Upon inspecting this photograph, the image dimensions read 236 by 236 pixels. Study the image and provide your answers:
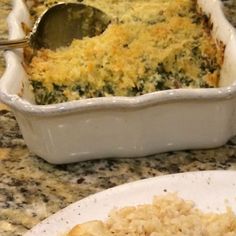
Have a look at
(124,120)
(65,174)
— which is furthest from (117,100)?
(65,174)

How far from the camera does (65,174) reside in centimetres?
98

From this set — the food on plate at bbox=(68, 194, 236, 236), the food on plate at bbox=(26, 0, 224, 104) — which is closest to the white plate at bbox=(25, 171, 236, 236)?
the food on plate at bbox=(68, 194, 236, 236)

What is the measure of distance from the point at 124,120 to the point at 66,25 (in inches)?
10.3

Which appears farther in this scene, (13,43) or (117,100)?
(13,43)

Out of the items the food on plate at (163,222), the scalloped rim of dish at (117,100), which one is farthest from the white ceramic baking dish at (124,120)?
the food on plate at (163,222)

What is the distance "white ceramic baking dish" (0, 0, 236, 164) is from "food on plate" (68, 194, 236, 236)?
0.13 metres

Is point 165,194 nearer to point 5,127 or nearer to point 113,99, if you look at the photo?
point 113,99

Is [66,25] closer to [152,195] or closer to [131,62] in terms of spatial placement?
[131,62]

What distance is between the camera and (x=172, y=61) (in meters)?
1.00

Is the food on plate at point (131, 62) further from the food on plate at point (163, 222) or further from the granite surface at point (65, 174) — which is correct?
the food on plate at point (163, 222)

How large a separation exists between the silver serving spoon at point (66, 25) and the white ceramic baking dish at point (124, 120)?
0.09 m

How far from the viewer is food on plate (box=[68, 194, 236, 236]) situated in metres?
0.78

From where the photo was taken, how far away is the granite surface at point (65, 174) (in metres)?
0.93

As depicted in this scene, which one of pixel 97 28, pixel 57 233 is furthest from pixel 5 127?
pixel 57 233
